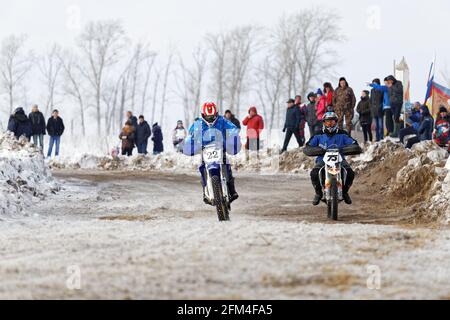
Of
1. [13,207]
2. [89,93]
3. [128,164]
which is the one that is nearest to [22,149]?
[13,207]

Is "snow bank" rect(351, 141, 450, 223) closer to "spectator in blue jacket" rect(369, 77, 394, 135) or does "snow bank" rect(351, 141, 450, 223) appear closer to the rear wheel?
"spectator in blue jacket" rect(369, 77, 394, 135)

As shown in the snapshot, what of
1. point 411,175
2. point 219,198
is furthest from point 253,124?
point 219,198

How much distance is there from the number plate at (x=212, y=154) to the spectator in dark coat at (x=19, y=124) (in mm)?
18787

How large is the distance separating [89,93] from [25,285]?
67.3 m

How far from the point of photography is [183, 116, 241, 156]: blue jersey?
12391mm

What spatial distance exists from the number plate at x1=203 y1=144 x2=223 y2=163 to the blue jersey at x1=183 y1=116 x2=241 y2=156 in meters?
0.11

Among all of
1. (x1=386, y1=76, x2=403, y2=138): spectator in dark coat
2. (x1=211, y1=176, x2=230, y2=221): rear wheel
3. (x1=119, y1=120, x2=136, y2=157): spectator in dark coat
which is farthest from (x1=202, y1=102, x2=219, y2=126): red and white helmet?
(x1=119, y1=120, x2=136, y2=157): spectator in dark coat

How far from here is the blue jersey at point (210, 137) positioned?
12.4 meters

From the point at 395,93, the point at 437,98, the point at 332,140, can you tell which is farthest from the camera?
the point at 437,98

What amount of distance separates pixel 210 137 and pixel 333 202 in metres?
2.28

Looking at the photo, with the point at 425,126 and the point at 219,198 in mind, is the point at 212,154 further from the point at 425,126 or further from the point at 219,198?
the point at 425,126

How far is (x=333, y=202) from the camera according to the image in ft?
43.4

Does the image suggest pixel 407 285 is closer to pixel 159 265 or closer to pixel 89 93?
pixel 159 265
